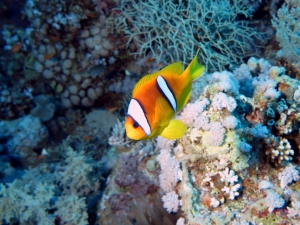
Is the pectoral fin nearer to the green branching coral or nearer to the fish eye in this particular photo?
the fish eye

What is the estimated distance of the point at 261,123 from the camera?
2691 millimetres

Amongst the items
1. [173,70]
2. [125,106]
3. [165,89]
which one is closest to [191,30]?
[125,106]

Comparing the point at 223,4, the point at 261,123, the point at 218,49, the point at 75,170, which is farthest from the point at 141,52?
the point at 261,123

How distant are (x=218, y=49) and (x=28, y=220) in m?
4.28

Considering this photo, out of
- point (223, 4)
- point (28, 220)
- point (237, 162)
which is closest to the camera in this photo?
point (237, 162)

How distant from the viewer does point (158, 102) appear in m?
1.53

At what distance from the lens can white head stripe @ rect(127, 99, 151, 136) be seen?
1471mm

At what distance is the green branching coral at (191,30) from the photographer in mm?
4586

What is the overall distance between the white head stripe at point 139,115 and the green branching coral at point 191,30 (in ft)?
10.5

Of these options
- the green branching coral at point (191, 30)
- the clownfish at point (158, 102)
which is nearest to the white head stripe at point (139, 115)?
the clownfish at point (158, 102)

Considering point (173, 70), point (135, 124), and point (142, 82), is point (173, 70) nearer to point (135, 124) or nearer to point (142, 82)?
point (142, 82)

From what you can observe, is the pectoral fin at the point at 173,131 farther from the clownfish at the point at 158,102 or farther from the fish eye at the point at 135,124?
the fish eye at the point at 135,124

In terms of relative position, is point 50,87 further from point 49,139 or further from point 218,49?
point 218,49

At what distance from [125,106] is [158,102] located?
173 inches
